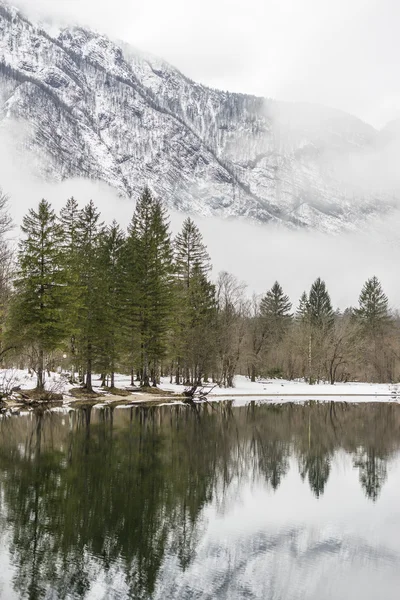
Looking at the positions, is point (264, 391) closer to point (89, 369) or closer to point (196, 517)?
point (89, 369)

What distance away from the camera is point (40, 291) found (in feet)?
146

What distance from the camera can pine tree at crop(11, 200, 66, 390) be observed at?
142 feet

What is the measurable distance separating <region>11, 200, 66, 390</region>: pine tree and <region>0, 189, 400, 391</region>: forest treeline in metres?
0.08

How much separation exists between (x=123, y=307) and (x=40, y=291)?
42.3 feet

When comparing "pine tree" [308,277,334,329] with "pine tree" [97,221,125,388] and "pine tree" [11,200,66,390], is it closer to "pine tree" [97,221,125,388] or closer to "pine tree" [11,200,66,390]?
"pine tree" [97,221,125,388]

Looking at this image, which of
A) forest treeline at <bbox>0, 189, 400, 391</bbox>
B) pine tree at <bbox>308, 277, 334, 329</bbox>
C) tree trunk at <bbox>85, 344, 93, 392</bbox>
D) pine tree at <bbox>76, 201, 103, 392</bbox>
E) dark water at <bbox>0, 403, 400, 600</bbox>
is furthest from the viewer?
pine tree at <bbox>308, 277, 334, 329</bbox>

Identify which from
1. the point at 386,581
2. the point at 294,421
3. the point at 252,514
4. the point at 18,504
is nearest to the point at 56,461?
the point at 18,504

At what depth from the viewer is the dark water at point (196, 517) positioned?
32.0 feet

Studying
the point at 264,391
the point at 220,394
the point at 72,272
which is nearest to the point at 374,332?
the point at 264,391

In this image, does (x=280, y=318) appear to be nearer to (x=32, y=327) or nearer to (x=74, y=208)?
(x=74, y=208)

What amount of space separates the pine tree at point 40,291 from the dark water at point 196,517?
16.5 m

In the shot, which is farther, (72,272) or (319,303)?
(319,303)

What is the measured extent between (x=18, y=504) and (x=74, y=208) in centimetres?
4944

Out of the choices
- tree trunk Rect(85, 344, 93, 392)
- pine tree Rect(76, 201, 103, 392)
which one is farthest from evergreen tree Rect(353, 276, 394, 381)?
tree trunk Rect(85, 344, 93, 392)
